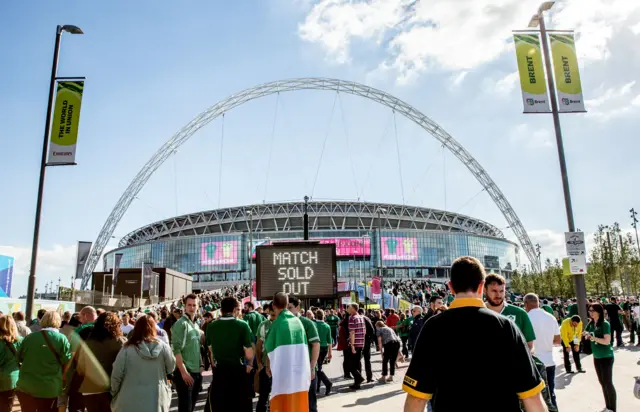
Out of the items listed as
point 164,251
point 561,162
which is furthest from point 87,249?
point 164,251

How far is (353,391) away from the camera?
12.5 metres

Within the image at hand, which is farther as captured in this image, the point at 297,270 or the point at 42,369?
the point at 297,270

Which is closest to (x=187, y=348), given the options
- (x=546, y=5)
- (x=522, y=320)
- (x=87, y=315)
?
(x=87, y=315)

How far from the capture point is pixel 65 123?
14406 mm

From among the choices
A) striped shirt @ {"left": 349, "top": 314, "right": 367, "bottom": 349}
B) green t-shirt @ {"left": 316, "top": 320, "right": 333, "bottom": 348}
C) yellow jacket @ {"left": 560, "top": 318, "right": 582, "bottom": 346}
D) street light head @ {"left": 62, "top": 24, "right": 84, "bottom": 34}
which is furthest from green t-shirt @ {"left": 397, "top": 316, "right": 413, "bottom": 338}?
street light head @ {"left": 62, "top": 24, "right": 84, "bottom": 34}

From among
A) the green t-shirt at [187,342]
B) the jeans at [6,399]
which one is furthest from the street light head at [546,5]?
the jeans at [6,399]

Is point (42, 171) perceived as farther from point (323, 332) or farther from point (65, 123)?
point (323, 332)

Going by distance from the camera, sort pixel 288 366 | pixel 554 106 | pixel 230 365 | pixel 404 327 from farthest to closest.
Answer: pixel 404 327 < pixel 554 106 < pixel 230 365 < pixel 288 366

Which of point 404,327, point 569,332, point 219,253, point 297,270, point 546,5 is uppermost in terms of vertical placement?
point 219,253

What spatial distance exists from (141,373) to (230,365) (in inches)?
53.3

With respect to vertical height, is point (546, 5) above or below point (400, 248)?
below

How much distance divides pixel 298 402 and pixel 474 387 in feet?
12.4

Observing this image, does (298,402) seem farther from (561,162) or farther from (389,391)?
(561,162)

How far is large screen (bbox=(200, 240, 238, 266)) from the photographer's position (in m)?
118
